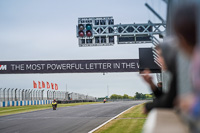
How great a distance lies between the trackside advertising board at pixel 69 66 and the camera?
39156 millimetres

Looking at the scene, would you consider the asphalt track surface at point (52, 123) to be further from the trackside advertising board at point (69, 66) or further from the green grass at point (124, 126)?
the trackside advertising board at point (69, 66)

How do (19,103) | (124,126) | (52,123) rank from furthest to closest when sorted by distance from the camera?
1. (19,103)
2. (52,123)
3. (124,126)

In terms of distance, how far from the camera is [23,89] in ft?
144

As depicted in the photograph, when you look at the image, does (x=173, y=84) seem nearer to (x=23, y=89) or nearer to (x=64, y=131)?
(x=64, y=131)

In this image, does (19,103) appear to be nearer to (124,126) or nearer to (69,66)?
(69,66)

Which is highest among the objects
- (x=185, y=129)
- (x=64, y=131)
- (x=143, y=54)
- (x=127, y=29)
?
(x=127, y=29)

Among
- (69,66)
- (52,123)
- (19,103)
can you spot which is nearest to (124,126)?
(52,123)

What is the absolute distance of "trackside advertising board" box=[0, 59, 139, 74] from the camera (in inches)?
1542

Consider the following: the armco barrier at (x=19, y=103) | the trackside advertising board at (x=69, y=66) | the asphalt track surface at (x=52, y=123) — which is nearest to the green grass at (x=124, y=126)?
the asphalt track surface at (x=52, y=123)

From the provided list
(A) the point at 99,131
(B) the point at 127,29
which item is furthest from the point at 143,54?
(A) the point at 99,131

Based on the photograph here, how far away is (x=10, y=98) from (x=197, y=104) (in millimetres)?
43299

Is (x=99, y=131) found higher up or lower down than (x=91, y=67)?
lower down

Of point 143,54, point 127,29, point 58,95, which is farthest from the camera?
point 58,95

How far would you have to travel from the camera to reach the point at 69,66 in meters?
39.9
